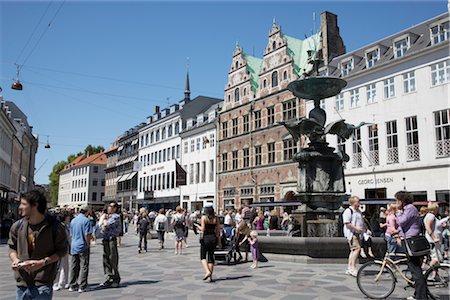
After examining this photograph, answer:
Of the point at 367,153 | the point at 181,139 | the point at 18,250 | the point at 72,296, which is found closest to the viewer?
the point at 18,250

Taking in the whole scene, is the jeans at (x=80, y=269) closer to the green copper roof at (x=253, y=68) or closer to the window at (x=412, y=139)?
the window at (x=412, y=139)

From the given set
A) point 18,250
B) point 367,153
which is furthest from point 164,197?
point 18,250

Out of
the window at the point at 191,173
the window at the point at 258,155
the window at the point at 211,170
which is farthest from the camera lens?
the window at the point at 191,173

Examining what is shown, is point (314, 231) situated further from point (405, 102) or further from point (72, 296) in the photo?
point (405, 102)

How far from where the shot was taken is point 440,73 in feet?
86.5

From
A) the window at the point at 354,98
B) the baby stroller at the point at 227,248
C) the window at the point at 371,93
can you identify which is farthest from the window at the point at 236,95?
the baby stroller at the point at 227,248

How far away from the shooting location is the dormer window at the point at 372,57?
104 feet

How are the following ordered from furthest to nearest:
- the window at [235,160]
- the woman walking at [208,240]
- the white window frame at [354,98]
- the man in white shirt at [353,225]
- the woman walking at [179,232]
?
1. the window at [235,160]
2. the white window frame at [354,98]
3. the woman walking at [179,232]
4. the man in white shirt at [353,225]
5. the woman walking at [208,240]

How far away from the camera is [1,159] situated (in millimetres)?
40812

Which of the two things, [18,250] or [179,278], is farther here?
[179,278]

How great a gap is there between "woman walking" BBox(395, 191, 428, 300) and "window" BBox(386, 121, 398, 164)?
75.5 feet

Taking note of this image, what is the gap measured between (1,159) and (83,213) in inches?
1438

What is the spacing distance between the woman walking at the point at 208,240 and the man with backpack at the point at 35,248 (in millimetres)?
5070

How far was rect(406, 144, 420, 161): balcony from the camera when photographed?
27.2 meters
